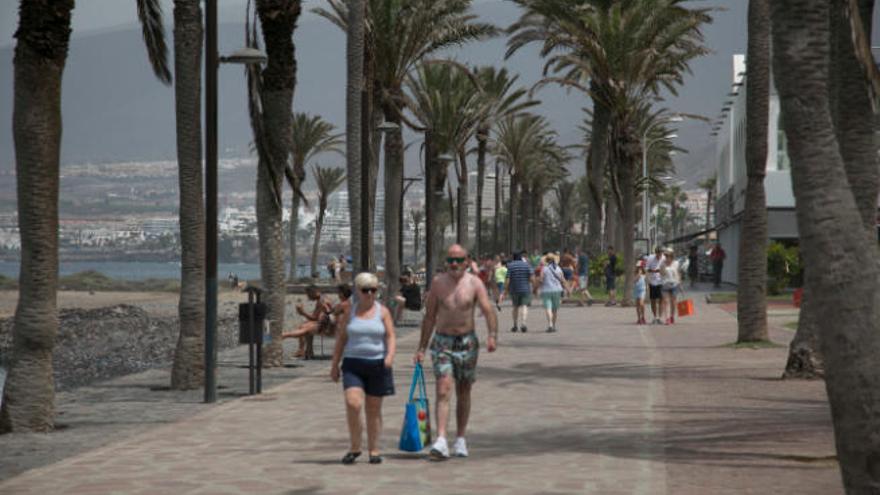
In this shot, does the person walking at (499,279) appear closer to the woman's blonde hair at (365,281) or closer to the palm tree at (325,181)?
the woman's blonde hair at (365,281)

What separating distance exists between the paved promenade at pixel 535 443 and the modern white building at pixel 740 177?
19.1 m

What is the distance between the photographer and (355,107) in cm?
2961

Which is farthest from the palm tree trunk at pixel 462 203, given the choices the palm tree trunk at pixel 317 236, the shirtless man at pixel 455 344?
the shirtless man at pixel 455 344

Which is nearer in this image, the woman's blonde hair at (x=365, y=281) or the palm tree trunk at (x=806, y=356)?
the woman's blonde hair at (x=365, y=281)

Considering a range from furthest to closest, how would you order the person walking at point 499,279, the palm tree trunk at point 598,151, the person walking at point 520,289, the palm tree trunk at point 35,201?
the palm tree trunk at point 598,151 < the person walking at point 499,279 < the person walking at point 520,289 < the palm tree trunk at point 35,201

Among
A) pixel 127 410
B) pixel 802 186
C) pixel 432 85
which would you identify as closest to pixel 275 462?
pixel 802 186

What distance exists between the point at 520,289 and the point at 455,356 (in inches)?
778

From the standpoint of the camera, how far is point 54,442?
13430 mm

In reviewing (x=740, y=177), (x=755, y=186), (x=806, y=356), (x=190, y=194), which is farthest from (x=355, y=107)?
(x=740, y=177)

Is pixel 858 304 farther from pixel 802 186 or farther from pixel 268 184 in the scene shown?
pixel 268 184

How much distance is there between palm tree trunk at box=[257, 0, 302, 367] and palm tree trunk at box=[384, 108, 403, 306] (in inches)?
695

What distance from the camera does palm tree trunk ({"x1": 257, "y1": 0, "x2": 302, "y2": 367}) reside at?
842 inches

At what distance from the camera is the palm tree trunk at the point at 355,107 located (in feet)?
96.4

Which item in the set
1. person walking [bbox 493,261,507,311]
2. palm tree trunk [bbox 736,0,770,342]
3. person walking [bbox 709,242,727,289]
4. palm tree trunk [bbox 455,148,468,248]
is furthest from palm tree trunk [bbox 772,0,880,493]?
person walking [bbox 709,242,727,289]
